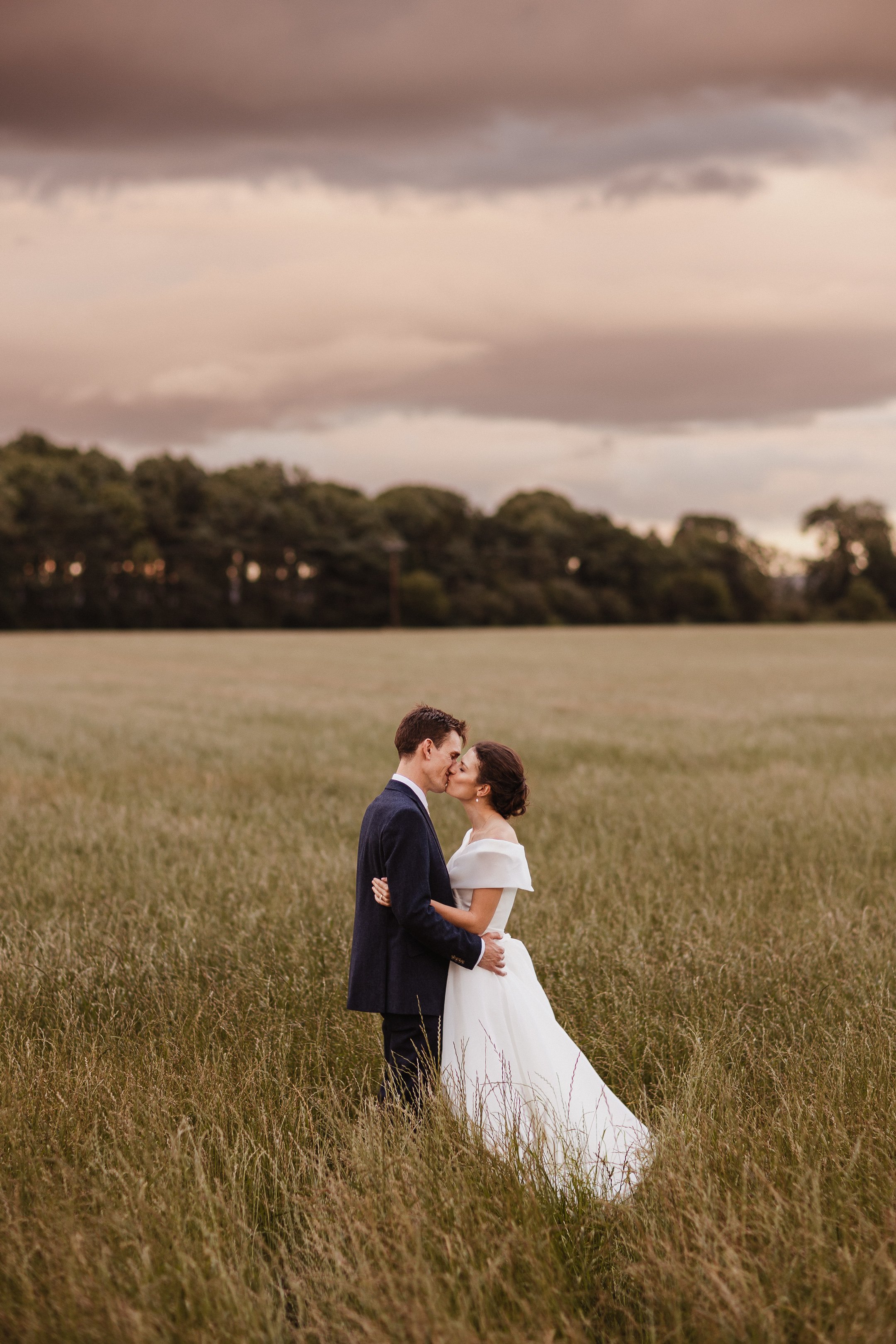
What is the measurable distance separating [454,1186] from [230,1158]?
79cm

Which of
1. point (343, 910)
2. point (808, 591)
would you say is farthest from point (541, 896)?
point (808, 591)

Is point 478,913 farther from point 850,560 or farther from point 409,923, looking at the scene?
point 850,560

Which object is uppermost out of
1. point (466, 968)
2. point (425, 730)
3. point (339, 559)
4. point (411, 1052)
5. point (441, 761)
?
point (339, 559)

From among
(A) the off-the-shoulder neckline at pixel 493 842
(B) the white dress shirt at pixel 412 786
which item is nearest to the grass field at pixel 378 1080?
(A) the off-the-shoulder neckline at pixel 493 842

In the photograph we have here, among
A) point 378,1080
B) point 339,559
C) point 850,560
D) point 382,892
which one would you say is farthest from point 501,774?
point 850,560

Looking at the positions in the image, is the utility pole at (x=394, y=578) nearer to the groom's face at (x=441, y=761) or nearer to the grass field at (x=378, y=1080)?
the grass field at (x=378, y=1080)

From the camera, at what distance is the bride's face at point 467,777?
377cm

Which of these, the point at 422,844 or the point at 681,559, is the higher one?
the point at 681,559

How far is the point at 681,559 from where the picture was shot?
5143 inches

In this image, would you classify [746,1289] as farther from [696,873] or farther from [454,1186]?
[696,873]

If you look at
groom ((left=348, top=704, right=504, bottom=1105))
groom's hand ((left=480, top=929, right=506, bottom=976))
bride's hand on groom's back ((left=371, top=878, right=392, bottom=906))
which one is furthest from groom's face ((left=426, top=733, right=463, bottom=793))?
groom's hand ((left=480, top=929, right=506, bottom=976))

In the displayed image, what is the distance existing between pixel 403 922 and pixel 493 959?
358 millimetres

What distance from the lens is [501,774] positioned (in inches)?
148

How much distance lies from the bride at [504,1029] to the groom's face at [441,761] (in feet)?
0.11
